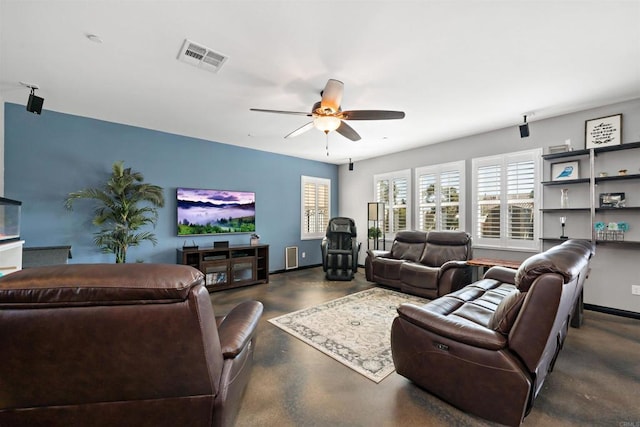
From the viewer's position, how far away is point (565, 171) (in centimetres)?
376

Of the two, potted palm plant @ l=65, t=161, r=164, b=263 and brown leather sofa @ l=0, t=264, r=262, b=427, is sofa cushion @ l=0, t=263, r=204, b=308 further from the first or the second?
potted palm plant @ l=65, t=161, r=164, b=263

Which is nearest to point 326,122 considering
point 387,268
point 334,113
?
point 334,113

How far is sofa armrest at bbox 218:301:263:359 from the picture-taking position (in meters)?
1.38

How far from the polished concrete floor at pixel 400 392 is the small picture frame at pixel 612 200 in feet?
4.90

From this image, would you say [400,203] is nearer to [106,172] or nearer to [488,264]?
[488,264]

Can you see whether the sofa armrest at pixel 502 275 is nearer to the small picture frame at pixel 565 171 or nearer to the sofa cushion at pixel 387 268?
the sofa cushion at pixel 387 268

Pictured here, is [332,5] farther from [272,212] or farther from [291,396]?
[272,212]

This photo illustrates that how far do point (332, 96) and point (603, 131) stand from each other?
146 inches

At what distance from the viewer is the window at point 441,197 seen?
495 cm

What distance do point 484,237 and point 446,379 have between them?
11.7ft

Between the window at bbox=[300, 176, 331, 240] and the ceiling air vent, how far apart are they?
4004mm

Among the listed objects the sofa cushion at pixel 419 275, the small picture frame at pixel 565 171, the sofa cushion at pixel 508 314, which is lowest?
the sofa cushion at pixel 419 275

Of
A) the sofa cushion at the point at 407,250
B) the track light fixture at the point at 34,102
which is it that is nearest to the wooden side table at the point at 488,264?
the sofa cushion at the point at 407,250

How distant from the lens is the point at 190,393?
110cm
